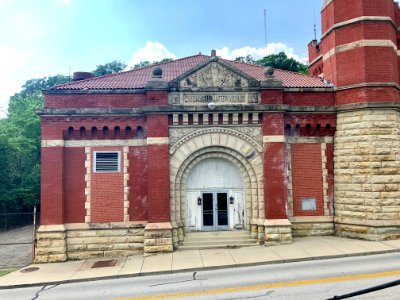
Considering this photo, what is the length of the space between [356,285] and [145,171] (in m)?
9.77

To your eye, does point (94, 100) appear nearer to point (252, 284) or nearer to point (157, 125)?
point (157, 125)

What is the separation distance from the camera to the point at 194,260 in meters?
13.4

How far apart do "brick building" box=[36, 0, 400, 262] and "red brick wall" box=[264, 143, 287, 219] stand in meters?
0.05

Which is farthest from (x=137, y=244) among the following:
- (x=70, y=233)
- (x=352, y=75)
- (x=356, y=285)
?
(x=352, y=75)

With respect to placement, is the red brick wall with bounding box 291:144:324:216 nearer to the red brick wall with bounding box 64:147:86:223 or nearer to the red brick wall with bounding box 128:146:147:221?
the red brick wall with bounding box 128:146:147:221

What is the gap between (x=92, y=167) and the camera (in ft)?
51.9

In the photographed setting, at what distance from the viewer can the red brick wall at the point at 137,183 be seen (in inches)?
620

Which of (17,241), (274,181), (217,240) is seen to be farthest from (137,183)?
(17,241)

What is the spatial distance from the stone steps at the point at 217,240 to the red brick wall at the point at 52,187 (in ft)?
18.5

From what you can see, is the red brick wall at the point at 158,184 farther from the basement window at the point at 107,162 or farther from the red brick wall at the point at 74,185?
the red brick wall at the point at 74,185

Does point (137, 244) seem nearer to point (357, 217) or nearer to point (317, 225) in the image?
point (317, 225)

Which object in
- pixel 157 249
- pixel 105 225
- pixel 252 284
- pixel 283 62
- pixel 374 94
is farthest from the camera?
pixel 283 62

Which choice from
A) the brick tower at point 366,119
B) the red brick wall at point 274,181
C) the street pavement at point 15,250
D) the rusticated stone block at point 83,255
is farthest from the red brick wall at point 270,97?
the street pavement at point 15,250

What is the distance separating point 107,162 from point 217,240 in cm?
612
